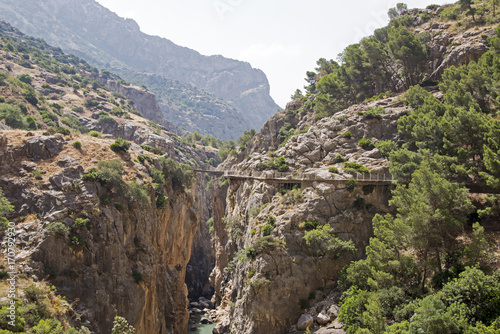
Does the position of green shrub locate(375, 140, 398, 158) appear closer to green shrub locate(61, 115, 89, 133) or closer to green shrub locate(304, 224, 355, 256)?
green shrub locate(304, 224, 355, 256)

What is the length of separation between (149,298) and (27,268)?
54.8 feet

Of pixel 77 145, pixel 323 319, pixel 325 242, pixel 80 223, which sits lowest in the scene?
pixel 323 319

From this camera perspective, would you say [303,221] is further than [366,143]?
No

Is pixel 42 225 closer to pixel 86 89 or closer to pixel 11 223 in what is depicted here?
pixel 11 223

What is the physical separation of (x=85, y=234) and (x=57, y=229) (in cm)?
327

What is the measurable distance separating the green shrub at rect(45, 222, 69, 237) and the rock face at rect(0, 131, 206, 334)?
279mm

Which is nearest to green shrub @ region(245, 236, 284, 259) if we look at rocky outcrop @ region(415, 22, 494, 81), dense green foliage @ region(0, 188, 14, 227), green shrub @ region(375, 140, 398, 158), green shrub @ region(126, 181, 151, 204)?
green shrub @ region(126, 181, 151, 204)

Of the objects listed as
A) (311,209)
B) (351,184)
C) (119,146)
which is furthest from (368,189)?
(119,146)

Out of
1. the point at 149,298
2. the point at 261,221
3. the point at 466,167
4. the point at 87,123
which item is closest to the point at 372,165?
the point at 466,167

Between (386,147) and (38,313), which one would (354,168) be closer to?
(386,147)

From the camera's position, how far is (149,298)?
155ft

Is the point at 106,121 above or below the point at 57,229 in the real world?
above

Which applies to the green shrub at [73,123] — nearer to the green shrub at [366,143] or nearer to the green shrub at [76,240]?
the green shrub at [76,240]

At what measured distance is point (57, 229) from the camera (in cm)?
3819
